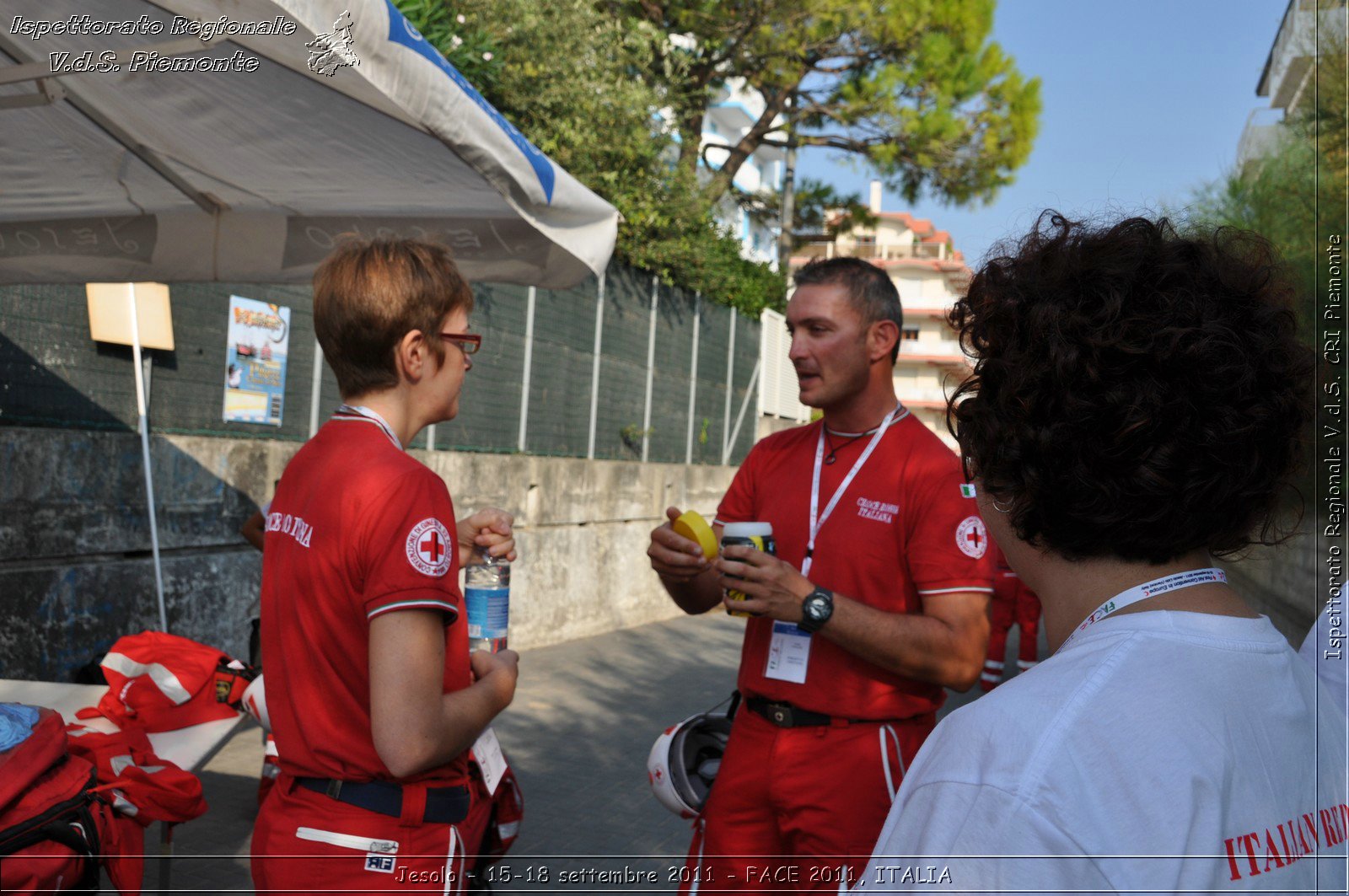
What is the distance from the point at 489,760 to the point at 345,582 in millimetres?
632

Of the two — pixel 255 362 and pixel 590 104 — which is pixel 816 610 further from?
pixel 590 104

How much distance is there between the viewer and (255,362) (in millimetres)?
7309

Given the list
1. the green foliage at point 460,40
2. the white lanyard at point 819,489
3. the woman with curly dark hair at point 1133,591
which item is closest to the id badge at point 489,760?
the white lanyard at point 819,489

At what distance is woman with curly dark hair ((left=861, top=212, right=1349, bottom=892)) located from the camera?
1.02m

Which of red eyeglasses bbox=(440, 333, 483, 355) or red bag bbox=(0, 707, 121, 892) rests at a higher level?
red eyeglasses bbox=(440, 333, 483, 355)

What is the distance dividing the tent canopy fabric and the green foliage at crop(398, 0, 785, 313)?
6.95 metres

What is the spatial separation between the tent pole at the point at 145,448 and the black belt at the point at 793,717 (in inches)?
161

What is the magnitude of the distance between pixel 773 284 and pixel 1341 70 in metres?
10.9

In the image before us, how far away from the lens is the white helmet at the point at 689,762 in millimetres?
3084

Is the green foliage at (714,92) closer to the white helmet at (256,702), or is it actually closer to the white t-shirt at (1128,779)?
the white helmet at (256,702)

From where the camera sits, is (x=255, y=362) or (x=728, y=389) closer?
(x=255, y=362)

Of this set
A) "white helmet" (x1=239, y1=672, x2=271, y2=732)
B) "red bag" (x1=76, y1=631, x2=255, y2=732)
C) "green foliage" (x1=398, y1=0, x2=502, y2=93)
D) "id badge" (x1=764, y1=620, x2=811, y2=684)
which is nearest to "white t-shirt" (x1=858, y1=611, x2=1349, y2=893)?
"id badge" (x1=764, y1=620, x2=811, y2=684)

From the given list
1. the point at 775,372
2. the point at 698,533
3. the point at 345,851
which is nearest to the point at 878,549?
the point at 698,533

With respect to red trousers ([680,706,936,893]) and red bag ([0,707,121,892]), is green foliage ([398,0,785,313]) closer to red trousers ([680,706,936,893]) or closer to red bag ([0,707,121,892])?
red bag ([0,707,121,892])
